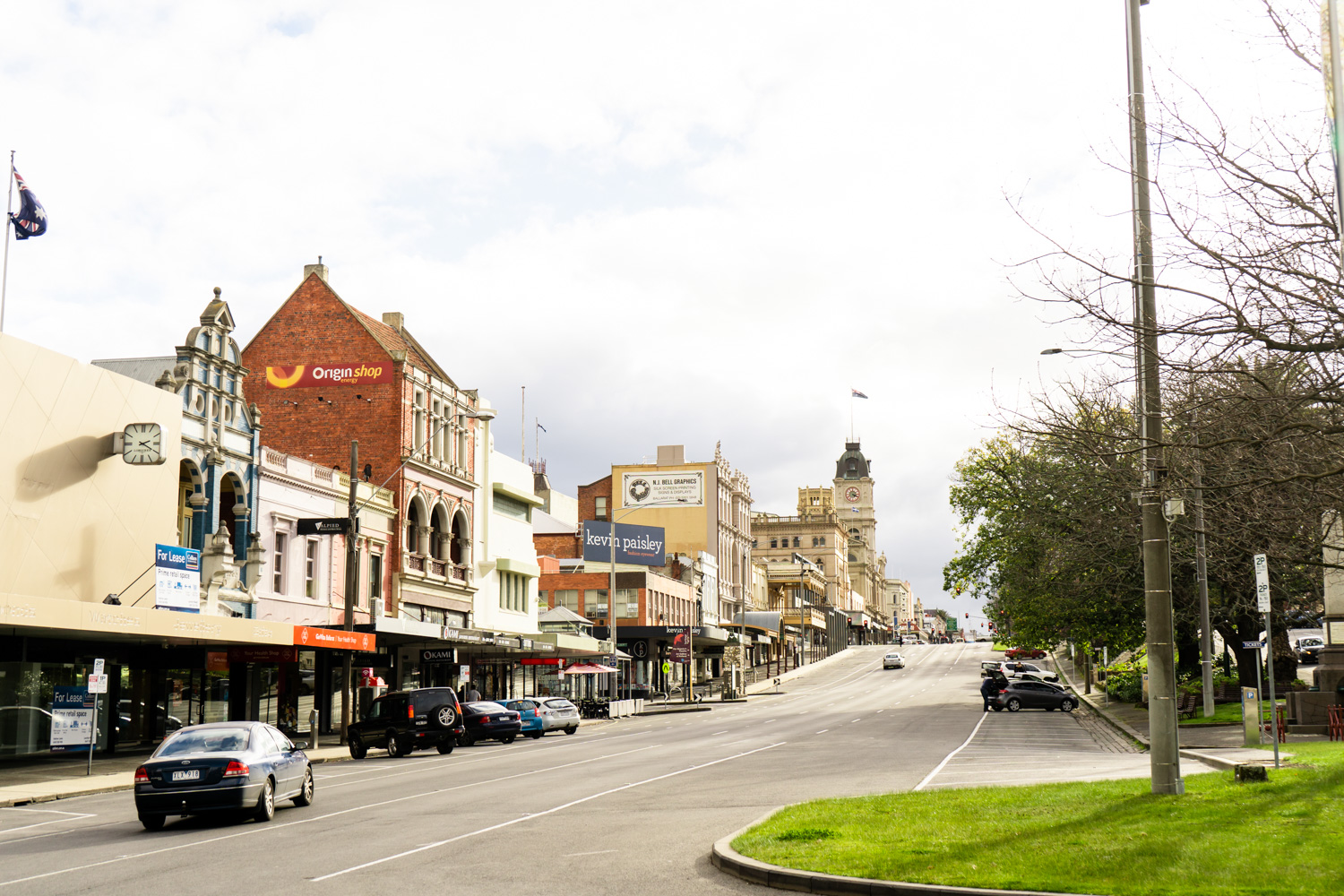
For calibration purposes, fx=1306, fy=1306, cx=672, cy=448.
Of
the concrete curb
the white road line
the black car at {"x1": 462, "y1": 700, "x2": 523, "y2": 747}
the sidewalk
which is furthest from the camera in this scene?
the black car at {"x1": 462, "y1": 700, "x2": 523, "y2": 747}

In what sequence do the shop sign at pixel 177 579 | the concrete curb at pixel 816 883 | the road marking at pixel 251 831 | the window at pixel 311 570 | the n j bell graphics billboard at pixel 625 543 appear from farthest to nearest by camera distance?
the n j bell graphics billboard at pixel 625 543 < the window at pixel 311 570 < the shop sign at pixel 177 579 < the road marking at pixel 251 831 < the concrete curb at pixel 816 883

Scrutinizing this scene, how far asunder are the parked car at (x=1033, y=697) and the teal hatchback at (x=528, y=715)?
1872 cm

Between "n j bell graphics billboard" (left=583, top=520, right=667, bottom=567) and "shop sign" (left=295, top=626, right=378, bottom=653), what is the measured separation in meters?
42.9

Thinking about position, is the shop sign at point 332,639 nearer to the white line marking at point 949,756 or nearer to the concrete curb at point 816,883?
the white line marking at point 949,756

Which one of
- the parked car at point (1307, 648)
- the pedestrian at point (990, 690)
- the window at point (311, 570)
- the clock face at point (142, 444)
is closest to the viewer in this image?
the clock face at point (142, 444)

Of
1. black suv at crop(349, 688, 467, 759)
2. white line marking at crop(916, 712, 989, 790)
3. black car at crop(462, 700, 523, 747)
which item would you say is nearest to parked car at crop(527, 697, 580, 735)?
black car at crop(462, 700, 523, 747)

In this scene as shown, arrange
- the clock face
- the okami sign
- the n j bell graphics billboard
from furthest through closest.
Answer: the n j bell graphics billboard < the okami sign < the clock face

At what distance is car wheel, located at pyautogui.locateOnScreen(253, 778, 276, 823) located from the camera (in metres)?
17.5

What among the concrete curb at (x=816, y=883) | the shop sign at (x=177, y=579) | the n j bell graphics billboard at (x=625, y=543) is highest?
the n j bell graphics billboard at (x=625, y=543)

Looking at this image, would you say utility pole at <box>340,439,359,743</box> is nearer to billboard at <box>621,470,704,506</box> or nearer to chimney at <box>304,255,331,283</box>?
chimney at <box>304,255,331,283</box>

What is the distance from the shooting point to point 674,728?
46094 millimetres

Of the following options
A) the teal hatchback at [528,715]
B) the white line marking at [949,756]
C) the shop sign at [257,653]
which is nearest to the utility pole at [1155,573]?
the white line marking at [949,756]

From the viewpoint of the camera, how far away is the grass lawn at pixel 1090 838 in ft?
33.2

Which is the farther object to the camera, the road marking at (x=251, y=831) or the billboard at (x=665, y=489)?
the billboard at (x=665, y=489)
